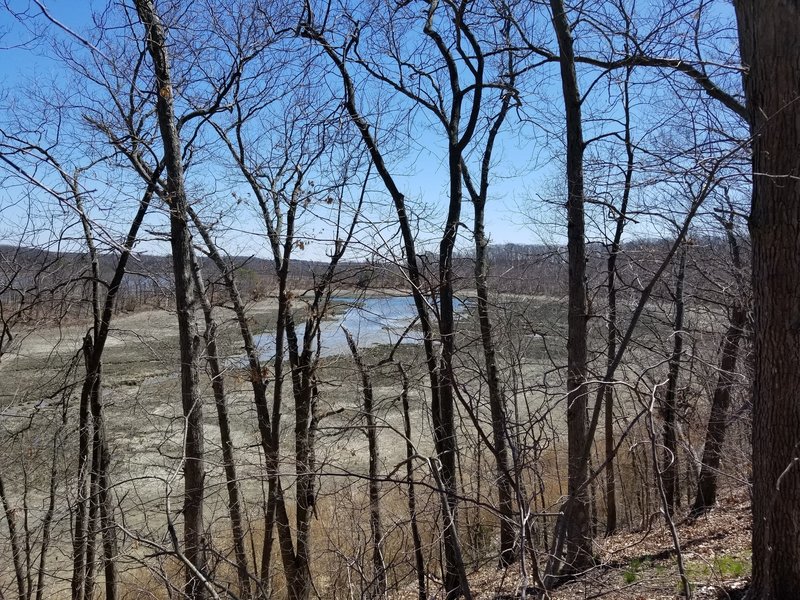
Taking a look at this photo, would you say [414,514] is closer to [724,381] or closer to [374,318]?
[374,318]

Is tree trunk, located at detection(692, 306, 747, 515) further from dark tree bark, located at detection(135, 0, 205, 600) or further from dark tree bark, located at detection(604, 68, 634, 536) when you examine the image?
dark tree bark, located at detection(135, 0, 205, 600)

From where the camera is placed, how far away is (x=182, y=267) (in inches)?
319

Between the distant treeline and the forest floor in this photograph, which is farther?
the distant treeline

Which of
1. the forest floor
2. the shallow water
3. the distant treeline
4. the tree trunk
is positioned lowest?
the forest floor

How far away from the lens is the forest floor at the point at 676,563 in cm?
583

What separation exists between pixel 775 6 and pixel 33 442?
13.7 metres

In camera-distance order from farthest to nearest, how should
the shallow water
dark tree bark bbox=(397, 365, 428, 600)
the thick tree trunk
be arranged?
the thick tree trunk, the shallow water, dark tree bark bbox=(397, 365, 428, 600)

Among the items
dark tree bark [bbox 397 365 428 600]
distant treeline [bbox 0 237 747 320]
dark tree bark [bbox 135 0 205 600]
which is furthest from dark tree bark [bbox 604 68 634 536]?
dark tree bark [bbox 135 0 205 600]

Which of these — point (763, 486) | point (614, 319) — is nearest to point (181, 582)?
point (614, 319)

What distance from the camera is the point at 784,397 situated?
178 inches

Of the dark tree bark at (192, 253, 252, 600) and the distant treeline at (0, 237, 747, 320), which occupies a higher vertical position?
the distant treeline at (0, 237, 747, 320)

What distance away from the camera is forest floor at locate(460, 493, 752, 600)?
19.1ft

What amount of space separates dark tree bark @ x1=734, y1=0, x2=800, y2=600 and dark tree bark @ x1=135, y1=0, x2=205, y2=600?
6005 mm

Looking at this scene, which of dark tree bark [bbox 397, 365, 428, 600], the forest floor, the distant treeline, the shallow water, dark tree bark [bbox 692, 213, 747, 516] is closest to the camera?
dark tree bark [bbox 397, 365, 428, 600]
